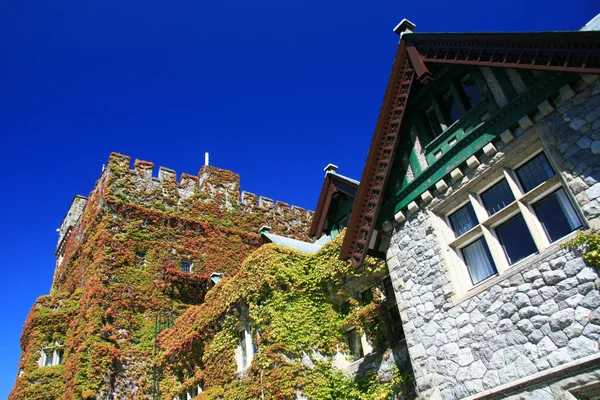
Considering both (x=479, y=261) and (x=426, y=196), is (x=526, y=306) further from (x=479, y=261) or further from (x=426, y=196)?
(x=426, y=196)

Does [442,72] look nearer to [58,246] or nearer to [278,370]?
[278,370]

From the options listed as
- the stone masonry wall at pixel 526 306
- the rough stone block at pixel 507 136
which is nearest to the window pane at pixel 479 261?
the stone masonry wall at pixel 526 306

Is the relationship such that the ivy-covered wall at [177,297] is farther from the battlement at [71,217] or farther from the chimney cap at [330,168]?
the chimney cap at [330,168]

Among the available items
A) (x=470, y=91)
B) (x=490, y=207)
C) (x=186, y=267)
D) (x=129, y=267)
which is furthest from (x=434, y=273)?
(x=186, y=267)

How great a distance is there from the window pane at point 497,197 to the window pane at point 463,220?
361mm

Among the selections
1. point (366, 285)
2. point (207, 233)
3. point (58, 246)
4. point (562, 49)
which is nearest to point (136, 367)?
point (207, 233)

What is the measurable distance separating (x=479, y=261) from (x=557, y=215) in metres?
1.75

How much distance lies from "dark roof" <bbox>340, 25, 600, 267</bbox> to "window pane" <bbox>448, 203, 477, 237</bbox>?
6.20ft

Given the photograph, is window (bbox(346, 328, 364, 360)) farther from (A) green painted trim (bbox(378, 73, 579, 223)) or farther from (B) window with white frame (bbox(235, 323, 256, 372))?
(A) green painted trim (bbox(378, 73, 579, 223))

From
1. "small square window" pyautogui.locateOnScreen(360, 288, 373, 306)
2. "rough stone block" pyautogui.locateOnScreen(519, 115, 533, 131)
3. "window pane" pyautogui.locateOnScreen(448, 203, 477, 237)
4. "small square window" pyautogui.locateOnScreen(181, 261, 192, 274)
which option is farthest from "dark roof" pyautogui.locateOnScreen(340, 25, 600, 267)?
"small square window" pyautogui.locateOnScreen(181, 261, 192, 274)

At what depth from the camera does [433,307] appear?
9.72 metres

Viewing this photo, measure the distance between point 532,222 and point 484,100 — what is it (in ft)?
8.96

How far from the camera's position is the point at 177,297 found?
24547 mm

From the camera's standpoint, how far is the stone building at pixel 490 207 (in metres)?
7.51
